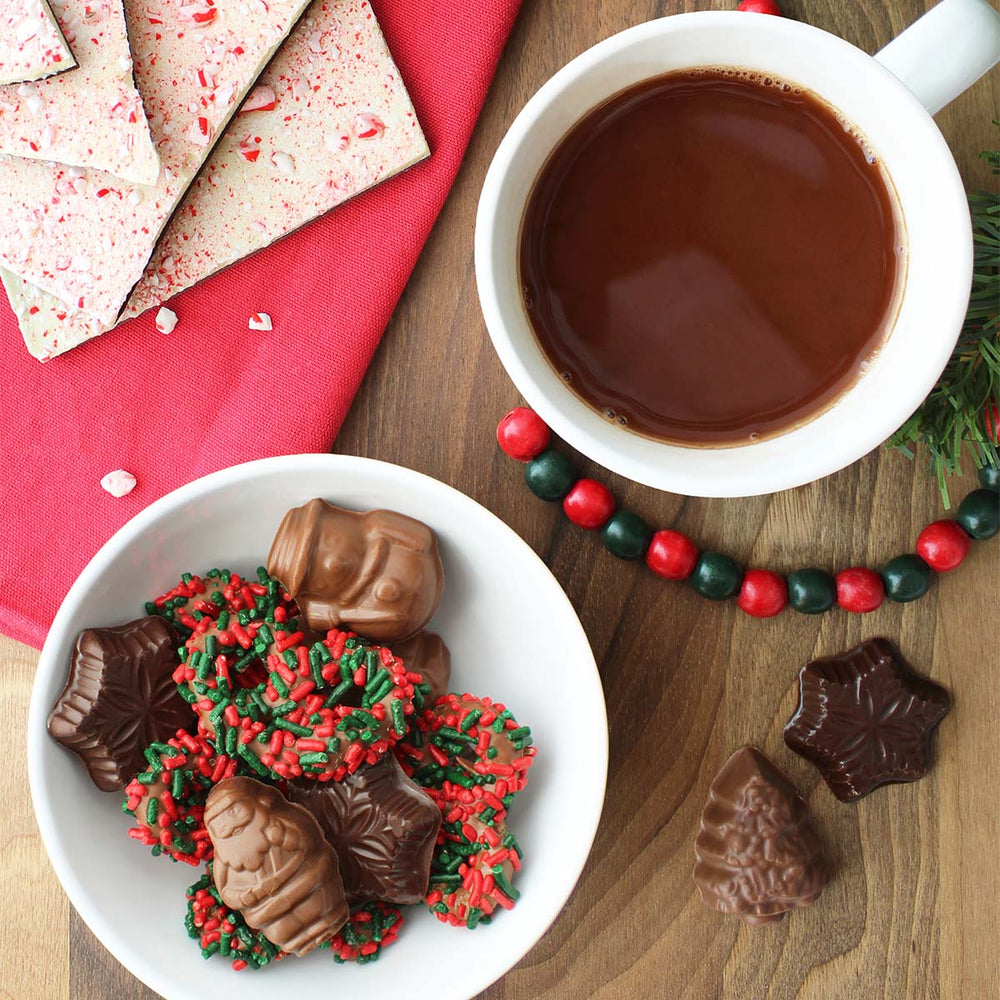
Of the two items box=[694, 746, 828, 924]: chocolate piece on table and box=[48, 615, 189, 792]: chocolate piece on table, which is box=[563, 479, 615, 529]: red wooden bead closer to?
box=[694, 746, 828, 924]: chocolate piece on table

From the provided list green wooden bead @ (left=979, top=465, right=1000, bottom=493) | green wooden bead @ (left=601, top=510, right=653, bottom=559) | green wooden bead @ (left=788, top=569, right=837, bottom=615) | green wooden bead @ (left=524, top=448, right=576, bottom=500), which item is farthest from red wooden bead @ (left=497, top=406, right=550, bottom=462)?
green wooden bead @ (left=979, top=465, right=1000, bottom=493)

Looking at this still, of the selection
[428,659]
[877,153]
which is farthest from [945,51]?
[428,659]

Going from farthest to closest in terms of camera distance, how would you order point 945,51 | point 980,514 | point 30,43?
point 980,514, point 30,43, point 945,51

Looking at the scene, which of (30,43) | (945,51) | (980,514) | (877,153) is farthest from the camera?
(980,514)

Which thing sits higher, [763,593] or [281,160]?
[281,160]

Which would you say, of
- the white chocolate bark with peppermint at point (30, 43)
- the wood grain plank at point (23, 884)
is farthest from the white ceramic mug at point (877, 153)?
the wood grain plank at point (23, 884)

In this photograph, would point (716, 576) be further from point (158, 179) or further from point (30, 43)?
point (30, 43)

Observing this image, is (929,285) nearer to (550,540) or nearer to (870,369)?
(870,369)

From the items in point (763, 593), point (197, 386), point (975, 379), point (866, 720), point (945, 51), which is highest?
point (945, 51)
